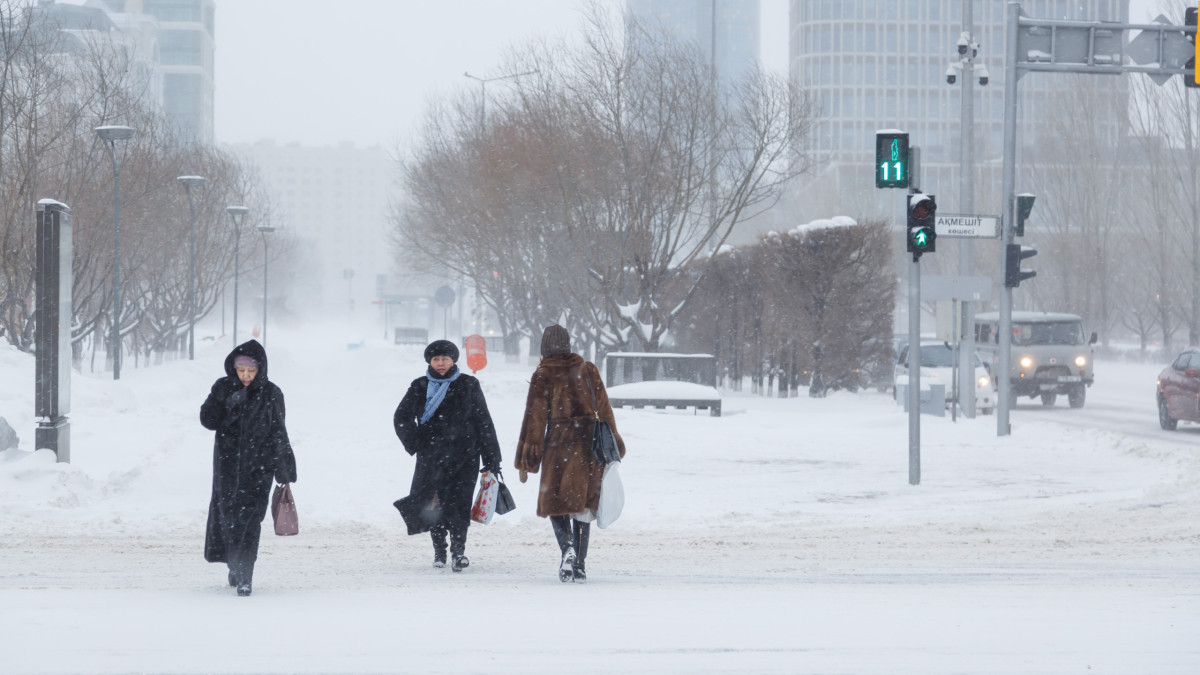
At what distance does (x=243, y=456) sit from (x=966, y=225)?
509 inches

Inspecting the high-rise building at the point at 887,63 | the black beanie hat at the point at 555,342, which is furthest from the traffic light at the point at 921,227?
the high-rise building at the point at 887,63

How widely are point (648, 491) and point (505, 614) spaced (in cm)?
664

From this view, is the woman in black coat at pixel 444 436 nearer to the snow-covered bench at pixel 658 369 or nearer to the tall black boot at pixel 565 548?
the tall black boot at pixel 565 548

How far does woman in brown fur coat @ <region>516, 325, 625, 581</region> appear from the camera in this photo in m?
7.79

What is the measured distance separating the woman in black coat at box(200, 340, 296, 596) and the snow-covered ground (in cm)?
31

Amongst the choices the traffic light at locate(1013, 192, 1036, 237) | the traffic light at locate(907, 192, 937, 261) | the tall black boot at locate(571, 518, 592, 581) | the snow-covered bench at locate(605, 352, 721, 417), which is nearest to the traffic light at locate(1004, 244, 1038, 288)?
the traffic light at locate(1013, 192, 1036, 237)

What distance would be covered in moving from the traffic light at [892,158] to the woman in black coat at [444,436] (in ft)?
21.5

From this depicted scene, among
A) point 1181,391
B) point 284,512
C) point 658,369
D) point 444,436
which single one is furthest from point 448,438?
point 658,369

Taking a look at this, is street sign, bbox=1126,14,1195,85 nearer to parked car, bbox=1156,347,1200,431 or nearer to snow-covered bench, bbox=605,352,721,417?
parked car, bbox=1156,347,1200,431

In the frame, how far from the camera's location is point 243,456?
23.7ft

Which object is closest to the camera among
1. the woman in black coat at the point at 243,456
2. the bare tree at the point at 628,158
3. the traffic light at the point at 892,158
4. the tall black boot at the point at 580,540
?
the woman in black coat at the point at 243,456

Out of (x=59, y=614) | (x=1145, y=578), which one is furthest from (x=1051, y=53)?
(x=59, y=614)

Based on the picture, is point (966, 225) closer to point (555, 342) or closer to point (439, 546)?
point (555, 342)

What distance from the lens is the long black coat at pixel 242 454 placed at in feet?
23.7
